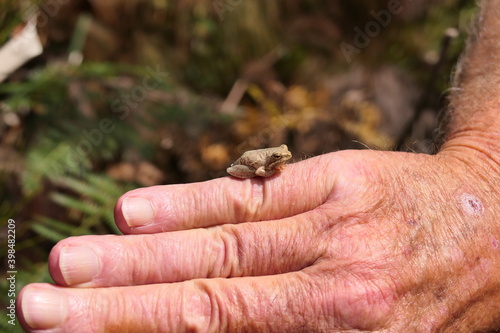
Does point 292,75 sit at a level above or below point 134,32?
below

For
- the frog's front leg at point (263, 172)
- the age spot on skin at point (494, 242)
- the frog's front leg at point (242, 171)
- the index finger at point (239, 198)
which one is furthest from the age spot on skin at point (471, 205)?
the frog's front leg at point (242, 171)

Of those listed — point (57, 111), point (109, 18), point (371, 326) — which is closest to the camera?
point (371, 326)

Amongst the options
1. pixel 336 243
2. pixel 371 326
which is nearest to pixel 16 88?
pixel 336 243

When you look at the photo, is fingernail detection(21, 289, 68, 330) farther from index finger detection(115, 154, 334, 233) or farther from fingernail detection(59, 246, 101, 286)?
index finger detection(115, 154, 334, 233)

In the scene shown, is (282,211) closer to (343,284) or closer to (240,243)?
(240,243)

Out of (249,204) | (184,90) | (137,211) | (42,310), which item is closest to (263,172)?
(249,204)

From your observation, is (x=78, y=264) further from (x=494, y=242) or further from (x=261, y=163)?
(x=494, y=242)

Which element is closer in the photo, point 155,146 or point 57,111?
point 57,111
